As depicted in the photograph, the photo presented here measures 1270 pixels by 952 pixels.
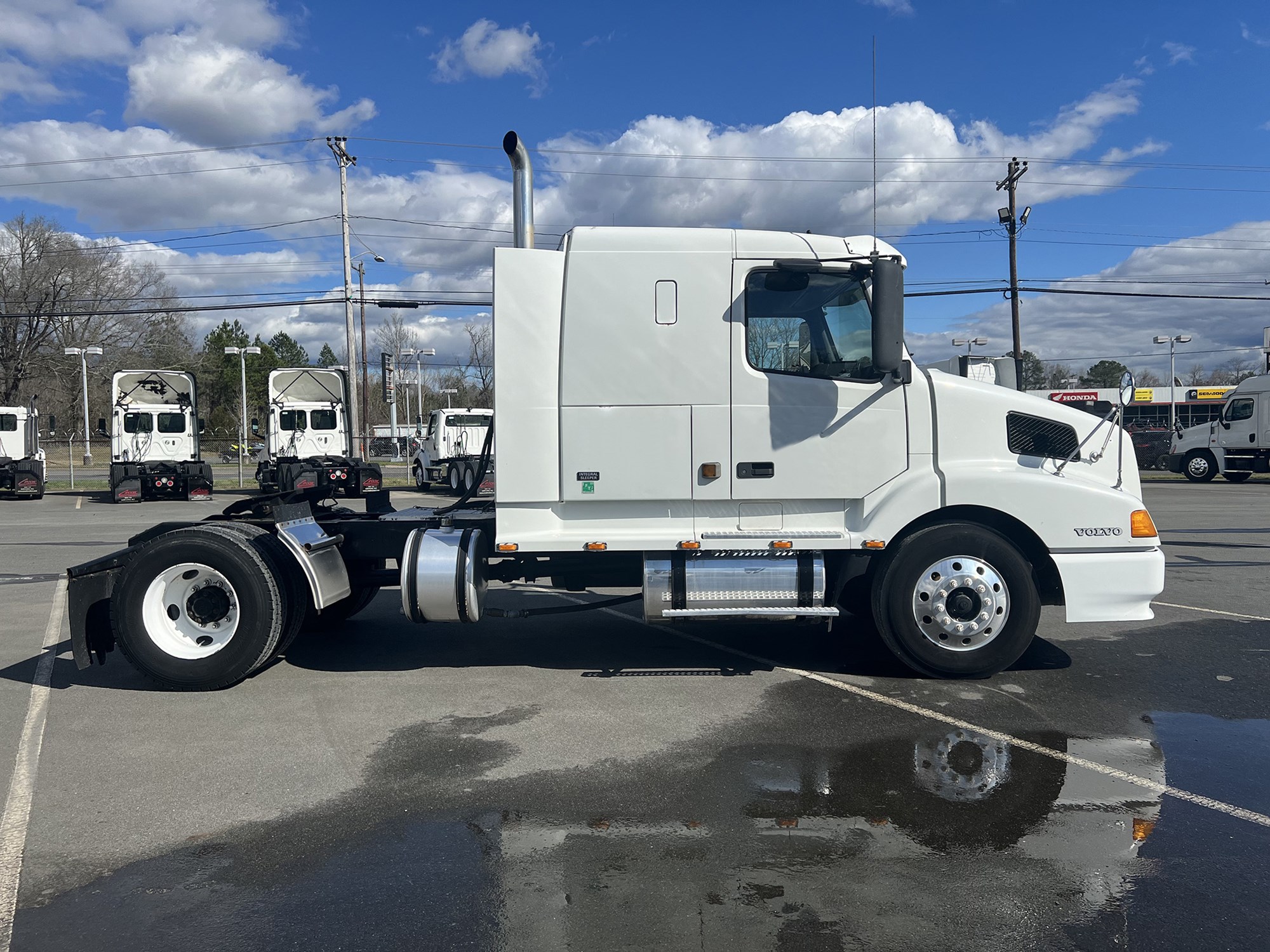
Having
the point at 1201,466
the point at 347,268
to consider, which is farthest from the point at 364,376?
the point at 1201,466

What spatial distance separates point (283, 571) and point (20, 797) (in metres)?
2.18

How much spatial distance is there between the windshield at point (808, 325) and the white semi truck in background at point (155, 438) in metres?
22.4

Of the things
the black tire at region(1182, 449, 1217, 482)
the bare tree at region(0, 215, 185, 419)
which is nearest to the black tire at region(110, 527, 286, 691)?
the black tire at region(1182, 449, 1217, 482)

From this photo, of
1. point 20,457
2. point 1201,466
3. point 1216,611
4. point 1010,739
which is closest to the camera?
point 1010,739

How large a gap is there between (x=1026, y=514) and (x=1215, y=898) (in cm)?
299

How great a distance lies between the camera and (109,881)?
3516 mm

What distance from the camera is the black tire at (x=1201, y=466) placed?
28688 millimetres

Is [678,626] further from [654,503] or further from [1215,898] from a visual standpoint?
[1215,898]

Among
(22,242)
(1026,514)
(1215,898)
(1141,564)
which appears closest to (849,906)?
(1215,898)

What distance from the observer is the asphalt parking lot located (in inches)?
126

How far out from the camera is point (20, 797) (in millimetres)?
4367

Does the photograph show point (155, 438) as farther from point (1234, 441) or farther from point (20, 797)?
point (1234, 441)

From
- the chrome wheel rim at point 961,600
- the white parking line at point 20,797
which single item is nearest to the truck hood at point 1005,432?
the chrome wheel rim at point 961,600

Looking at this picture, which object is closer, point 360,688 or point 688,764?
point 688,764
